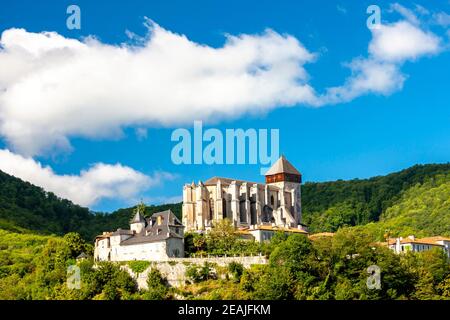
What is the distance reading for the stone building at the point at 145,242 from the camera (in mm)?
75312

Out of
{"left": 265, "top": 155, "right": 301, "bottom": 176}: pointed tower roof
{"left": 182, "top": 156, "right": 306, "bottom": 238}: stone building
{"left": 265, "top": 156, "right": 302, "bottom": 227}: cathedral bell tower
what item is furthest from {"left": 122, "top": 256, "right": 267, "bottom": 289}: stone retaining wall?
{"left": 265, "top": 155, "right": 301, "bottom": 176}: pointed tower roof

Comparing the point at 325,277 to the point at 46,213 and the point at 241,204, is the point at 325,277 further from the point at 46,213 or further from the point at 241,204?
the point at 46,213

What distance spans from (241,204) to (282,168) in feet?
33.5

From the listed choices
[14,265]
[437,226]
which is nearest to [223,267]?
[14,265]

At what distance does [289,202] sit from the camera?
10488 centimetres

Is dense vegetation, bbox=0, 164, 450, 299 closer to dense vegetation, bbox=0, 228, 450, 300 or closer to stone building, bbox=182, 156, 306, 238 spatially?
dense vegetation, bbox=0, 228, 450, 300

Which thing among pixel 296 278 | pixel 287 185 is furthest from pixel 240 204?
pixel 296 278

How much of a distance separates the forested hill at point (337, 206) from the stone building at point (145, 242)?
46.8 metres

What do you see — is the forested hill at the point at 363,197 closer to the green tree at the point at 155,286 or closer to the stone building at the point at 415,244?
the stone building at the point at 415,244

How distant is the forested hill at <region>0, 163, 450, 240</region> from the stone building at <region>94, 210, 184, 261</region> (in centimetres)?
4676

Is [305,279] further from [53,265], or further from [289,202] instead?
[289,202]

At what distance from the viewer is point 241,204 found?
9944 centimetres

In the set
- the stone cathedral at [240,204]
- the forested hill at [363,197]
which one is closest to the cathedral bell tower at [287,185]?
the stone cathedral at [240,204]
